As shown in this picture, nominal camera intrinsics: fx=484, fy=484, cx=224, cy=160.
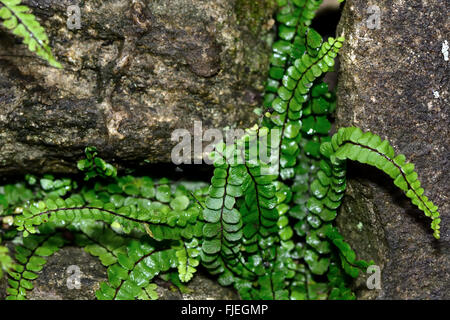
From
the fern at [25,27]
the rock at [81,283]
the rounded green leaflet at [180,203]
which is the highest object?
the fern at [25,27]

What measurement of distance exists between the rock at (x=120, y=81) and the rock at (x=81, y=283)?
60 cm

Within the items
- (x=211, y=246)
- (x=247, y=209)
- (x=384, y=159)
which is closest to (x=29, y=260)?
(x=211, y=246)

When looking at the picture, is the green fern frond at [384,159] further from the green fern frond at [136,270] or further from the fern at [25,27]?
the fern at [25,27]

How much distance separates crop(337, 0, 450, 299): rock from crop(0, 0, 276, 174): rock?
0.77 metres

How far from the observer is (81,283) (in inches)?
123

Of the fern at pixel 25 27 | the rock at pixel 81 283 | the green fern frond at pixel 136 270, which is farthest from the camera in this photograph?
the rock at pixel 81 283

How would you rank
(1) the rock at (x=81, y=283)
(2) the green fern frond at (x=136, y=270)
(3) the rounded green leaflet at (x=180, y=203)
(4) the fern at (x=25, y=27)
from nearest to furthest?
1. (4) the fern at (x=25, y=27)
2. (2) the green fern frond at (x=136, y=270)
3. (1) the rock at (x=81, y=283)
4. (3) the rounded green leaflet at (x=180, y=203)

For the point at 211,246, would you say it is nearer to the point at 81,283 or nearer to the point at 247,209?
the point at 247,209

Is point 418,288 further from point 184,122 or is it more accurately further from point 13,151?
point 13,151

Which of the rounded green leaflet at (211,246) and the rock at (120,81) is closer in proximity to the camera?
the rock at (120,81)

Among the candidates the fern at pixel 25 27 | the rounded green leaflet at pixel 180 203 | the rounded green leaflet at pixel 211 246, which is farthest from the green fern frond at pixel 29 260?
the fern at pixel 25 27

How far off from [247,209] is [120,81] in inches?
44.0

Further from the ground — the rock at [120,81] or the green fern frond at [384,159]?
the rock at [120,81]

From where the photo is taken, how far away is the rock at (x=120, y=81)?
2865mm
